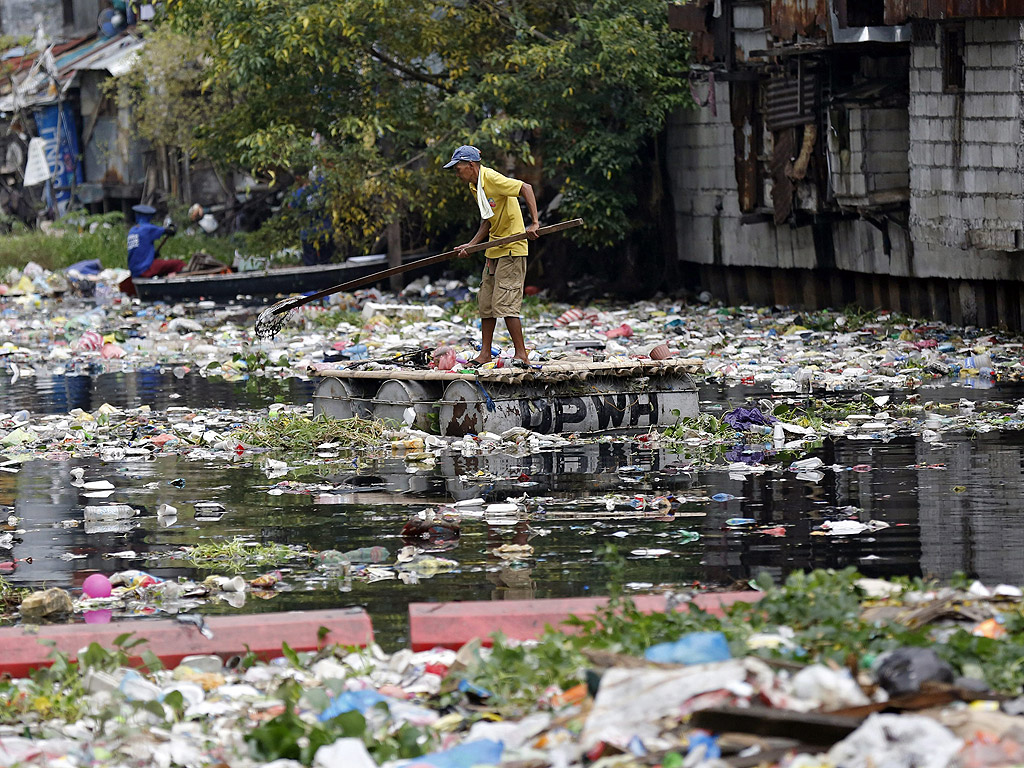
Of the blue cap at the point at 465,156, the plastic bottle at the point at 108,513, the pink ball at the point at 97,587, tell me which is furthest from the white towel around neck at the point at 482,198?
the pink ball at the point at 97,587

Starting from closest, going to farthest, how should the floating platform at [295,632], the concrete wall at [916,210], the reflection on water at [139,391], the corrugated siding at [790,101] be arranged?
the floating platform at [295,632], the reflection on water at [139,391], the concrete wall at [916,210], the corrugated siding at [790,101]

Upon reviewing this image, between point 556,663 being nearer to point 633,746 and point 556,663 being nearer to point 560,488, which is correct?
point 633,746

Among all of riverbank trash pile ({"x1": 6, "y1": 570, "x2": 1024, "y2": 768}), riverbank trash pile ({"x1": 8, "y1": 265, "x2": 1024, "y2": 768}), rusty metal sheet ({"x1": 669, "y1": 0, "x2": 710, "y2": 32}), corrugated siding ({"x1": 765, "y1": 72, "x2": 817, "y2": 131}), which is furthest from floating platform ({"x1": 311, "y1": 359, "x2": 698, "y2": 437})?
rusty metal sheet ({"x1": 669, "y1": 0, "x2": 710, "y2": 32})

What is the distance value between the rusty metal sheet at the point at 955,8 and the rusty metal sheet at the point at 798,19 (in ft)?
4.38

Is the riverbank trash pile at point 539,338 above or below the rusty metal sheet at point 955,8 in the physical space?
below

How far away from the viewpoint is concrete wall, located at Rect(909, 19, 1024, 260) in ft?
43.7

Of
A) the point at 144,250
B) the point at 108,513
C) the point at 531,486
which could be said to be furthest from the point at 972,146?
the point at 144,250

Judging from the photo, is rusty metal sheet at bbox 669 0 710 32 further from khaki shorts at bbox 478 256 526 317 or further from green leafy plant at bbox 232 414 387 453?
green leafy plant at bbox 232 414 387 453

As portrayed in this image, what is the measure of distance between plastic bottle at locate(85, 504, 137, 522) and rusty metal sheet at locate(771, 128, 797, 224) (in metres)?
10.8

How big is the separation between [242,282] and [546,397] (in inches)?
497

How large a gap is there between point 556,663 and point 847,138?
12.0 meters

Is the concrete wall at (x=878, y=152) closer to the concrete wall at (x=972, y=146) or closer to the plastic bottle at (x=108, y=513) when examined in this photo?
the concrete wall at (x=972, y=146)

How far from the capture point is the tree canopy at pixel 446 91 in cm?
1897

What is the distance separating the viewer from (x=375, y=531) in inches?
287
